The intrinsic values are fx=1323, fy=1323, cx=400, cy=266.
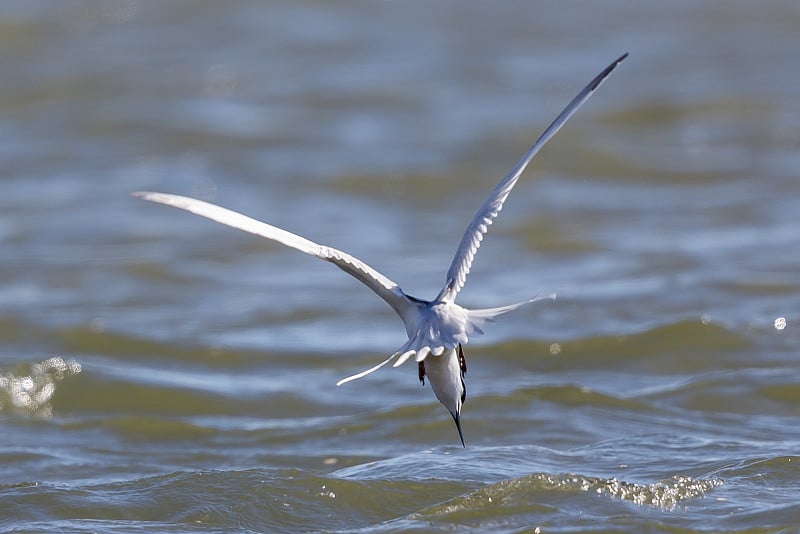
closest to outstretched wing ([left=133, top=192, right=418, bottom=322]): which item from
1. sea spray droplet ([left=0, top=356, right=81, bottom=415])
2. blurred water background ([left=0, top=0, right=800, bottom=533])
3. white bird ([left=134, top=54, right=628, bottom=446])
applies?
white bird ([left=134, top=54, right=628, bottom=446])

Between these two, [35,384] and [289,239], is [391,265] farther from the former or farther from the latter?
[289,239]

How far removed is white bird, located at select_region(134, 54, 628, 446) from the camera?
453cm

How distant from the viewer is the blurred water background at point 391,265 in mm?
6078

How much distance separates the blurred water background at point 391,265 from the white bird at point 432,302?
0.79 metres

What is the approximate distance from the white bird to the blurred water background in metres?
0.79

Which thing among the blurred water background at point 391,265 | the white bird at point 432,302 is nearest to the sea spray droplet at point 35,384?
the blurred water background at point 391,265

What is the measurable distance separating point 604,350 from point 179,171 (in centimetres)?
622

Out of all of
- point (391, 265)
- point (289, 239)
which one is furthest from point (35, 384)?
point (289, 239)

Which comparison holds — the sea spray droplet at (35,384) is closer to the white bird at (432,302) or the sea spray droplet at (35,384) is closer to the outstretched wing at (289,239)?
the white bird at (432,302)

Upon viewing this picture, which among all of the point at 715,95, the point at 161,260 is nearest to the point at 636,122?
the point at 715,95

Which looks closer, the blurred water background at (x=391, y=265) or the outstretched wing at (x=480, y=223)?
the outstretched wing at (x=480, y=223)

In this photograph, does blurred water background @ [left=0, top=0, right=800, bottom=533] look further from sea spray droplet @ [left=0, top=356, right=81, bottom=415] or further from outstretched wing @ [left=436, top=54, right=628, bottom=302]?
outstretched wing @ [left=436, top=54, right=628, bottom=302]

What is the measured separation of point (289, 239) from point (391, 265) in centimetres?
577

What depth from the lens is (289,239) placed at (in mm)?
4668
